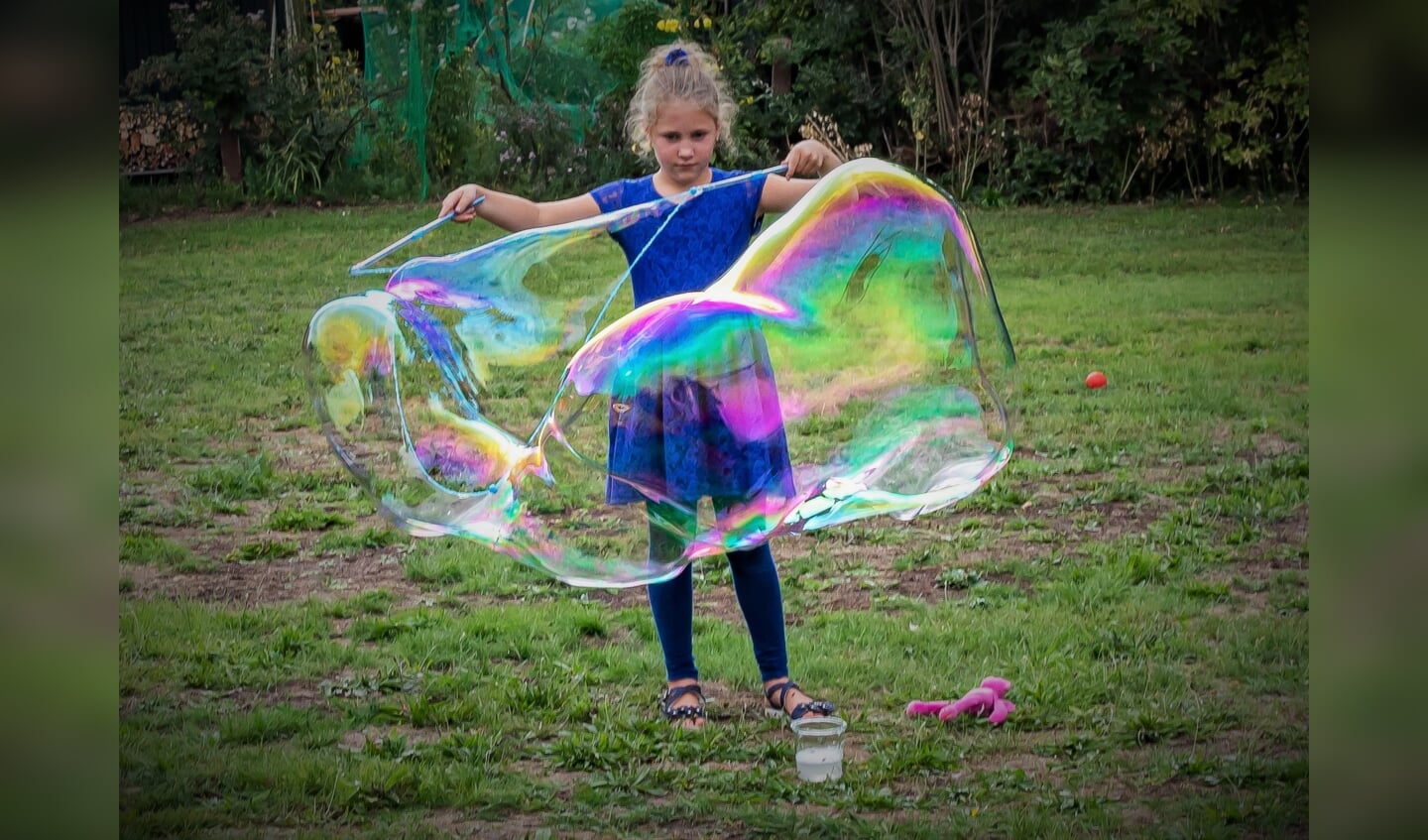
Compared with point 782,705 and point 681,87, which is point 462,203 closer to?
point 681,87

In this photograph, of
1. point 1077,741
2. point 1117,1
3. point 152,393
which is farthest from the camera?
point 1117,1

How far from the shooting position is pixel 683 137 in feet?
10.4

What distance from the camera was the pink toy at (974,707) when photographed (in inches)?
129

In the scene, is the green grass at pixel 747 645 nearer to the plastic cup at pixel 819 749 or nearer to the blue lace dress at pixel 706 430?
the plastic cup at pixel 819 749

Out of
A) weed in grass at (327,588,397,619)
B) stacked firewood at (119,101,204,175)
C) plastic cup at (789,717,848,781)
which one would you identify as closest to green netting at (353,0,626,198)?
stacked firewood at (119,101,204,175)

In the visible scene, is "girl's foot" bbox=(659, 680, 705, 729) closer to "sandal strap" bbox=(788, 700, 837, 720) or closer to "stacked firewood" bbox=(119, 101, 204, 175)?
"sandal strap" bbox=(788, 700, 837, 720)

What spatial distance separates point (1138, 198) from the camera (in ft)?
30.5

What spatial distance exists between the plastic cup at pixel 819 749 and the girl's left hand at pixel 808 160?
1108 millimetres

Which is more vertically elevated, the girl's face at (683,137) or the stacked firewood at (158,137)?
the stacked firewood at (158,137)

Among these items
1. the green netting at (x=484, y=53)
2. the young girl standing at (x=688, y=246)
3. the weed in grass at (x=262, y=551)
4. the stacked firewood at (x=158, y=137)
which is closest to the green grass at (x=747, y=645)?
the weed in grass at (x=262, y=551)
